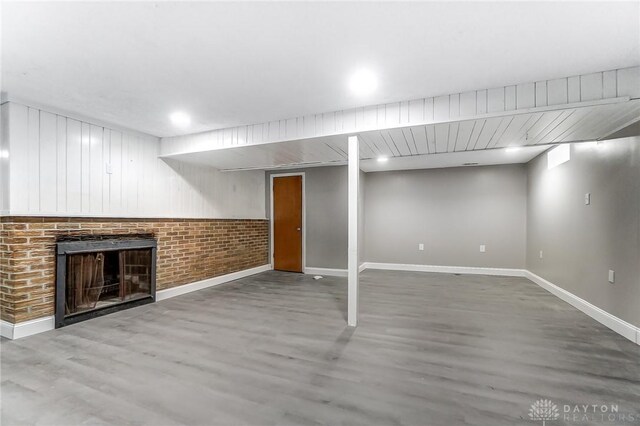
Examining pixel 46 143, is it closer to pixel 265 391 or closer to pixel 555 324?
pixel 265 391

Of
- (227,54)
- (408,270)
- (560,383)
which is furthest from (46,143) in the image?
(408,270)

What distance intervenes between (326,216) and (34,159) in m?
4.45

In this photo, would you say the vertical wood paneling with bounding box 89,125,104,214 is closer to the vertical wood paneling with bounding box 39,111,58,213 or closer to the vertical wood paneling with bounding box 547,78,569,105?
the vertical wood paneling with bounding box 39,111,58,213

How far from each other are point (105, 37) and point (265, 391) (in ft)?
8.47

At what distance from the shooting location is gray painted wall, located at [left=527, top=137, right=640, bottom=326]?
2.73 metres

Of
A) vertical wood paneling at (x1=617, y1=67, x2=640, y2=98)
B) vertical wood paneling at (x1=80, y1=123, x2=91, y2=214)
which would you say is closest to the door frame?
vertical wood paneling at (x1=80, y1=123, x2=91, y2=214)

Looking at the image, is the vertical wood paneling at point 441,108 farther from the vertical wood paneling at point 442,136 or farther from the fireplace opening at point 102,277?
the fireplace opening at point 102,277

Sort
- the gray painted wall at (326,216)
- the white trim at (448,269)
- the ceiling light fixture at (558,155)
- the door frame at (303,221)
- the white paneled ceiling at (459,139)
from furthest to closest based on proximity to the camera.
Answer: the door frame at (303,221) → the gray painted wall at (326,216) → the white trim at (448,269) → the ceiling light fixture at (558,155) → the white paneled ceiling at (459,139)

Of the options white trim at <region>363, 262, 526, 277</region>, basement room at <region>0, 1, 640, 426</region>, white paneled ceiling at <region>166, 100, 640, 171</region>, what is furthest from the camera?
white trim at <region>363, 262, 526, 277</region>

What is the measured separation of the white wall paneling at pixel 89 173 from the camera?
9.23ft

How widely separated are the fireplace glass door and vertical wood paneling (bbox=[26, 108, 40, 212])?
0.67m

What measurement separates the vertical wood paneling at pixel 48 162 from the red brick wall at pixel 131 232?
19 centimetres

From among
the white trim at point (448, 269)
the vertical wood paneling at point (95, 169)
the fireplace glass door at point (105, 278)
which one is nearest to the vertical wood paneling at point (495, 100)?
the white trim at point (448, 269)

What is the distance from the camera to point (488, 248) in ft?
19.4
